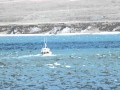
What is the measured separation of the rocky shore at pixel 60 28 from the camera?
168 m

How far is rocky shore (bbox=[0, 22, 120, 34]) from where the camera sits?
551 feet

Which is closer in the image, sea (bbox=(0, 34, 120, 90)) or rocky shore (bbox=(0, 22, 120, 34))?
sea (bbox=(0, 34, 120, 90))

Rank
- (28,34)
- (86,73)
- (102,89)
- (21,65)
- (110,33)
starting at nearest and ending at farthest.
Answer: (102,89), (86,73), (21,65), (110,33), (28,34)

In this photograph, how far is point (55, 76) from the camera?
161 feet

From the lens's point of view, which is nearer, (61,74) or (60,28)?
(61,74)

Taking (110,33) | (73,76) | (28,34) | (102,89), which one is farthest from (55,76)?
(28,34)

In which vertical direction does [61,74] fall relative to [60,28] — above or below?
above

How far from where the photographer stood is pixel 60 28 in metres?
173

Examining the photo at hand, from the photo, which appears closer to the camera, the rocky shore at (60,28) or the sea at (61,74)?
the sea at (61,74)

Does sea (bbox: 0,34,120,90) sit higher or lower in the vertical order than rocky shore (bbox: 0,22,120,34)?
higher

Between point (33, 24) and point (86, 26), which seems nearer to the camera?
point (86, 26)

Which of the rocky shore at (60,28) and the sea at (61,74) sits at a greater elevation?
the sea at (61,74)

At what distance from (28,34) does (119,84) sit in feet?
449

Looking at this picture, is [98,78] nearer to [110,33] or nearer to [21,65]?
[21,65]
